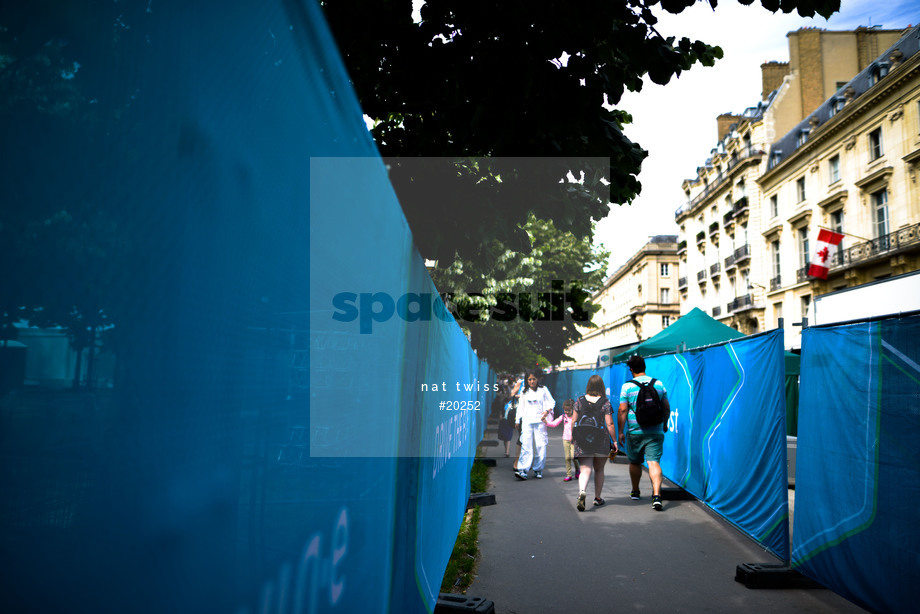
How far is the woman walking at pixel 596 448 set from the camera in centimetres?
885

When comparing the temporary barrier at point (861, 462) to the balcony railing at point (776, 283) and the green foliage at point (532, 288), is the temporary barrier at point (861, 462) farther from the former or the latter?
the balcony railing at point (776, 283)

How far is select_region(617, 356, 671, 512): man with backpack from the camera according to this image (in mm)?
8664

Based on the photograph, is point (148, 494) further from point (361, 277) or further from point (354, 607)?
point (354, 607)

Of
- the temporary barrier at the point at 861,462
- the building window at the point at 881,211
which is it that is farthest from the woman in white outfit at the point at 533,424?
the building window at the point at 881,211

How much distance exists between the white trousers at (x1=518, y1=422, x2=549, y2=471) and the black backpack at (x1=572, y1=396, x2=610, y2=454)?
2420 millimetres

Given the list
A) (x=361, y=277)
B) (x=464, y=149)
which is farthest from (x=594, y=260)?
(x=361, y=277)

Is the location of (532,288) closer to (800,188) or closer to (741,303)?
(800,188)

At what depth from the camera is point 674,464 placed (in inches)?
410

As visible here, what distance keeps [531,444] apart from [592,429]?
10.0 feet

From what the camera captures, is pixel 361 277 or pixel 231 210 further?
pixel 361 277

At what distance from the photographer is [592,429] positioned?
908 cm

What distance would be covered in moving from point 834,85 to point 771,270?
1317cm

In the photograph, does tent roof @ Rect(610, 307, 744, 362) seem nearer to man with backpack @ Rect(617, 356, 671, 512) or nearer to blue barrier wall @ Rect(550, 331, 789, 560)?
blue barrier wall @ Rect(550, 331, 789, 560)

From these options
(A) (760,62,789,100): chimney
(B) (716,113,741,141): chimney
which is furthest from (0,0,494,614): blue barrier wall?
(B) (716,113,741,141): chimney
